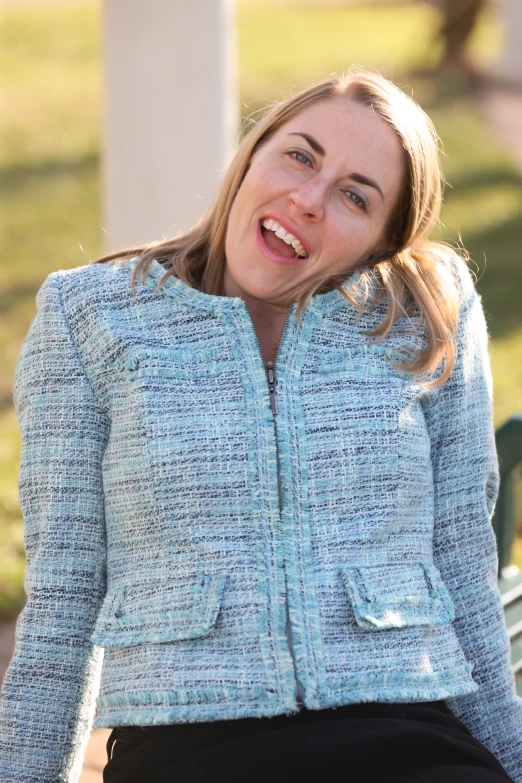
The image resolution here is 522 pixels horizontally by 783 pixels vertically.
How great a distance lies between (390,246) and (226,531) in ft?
2.86

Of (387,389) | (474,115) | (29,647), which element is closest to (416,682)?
(387,389)

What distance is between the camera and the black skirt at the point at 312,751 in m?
1.88

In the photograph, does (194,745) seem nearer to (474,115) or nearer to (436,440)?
(436,440)

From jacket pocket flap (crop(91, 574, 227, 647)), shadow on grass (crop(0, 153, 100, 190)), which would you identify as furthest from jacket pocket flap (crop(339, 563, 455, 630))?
shadow on grass (crop(0, 153, 100, 190))

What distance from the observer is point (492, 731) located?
2.28 m

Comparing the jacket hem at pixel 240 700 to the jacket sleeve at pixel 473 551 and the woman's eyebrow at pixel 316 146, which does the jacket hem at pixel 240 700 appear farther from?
the woman's eyebrow at pixel 316 146

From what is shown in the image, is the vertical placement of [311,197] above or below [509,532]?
above

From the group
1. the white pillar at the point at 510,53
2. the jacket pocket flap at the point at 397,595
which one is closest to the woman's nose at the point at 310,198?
the jacket pocket flap at the point at 397,595

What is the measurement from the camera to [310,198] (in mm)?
2287

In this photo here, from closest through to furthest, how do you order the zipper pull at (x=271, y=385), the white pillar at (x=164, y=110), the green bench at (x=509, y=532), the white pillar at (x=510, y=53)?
the zipper pull at (x=271, y=385)
the green bench at (x=509, y=532)
the white pillar at (x=164, y=110)
the white pillar at (x=510, y=53)

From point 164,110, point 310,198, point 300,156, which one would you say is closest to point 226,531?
point 310,198

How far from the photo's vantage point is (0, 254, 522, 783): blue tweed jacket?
2.03m

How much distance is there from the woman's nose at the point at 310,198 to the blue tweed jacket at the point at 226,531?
0.69 feet

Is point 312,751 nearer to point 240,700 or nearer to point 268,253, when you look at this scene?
point 240,700
